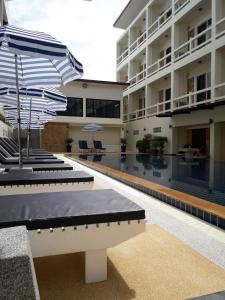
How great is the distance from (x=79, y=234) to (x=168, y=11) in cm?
2099

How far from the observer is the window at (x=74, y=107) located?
24.6m

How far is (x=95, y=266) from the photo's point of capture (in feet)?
7.41

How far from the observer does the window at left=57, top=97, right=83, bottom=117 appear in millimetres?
24578

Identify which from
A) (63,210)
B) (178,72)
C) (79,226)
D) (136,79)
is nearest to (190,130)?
(178,72)

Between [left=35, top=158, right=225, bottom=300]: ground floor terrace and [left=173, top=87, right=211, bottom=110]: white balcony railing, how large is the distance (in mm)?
14055

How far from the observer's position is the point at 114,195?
293cm

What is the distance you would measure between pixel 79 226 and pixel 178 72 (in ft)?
59.4

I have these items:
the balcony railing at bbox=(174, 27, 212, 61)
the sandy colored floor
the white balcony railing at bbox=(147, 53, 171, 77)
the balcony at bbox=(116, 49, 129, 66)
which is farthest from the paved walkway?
the balcony at bbox=(116, 49, 129, 66)

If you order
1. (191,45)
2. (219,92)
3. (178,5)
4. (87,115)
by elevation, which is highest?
(178,5)

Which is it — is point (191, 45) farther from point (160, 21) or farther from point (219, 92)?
point (160, 21)

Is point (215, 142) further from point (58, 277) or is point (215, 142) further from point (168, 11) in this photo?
point (58, 277)

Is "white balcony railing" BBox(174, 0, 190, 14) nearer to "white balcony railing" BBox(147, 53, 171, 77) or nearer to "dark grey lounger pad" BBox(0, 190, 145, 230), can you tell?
"white balcony railing" BBox(147, 53, 171, 77)

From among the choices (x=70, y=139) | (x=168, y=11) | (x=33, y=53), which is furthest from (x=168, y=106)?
(x=33, y=53)

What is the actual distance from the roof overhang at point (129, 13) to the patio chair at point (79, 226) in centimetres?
2362
